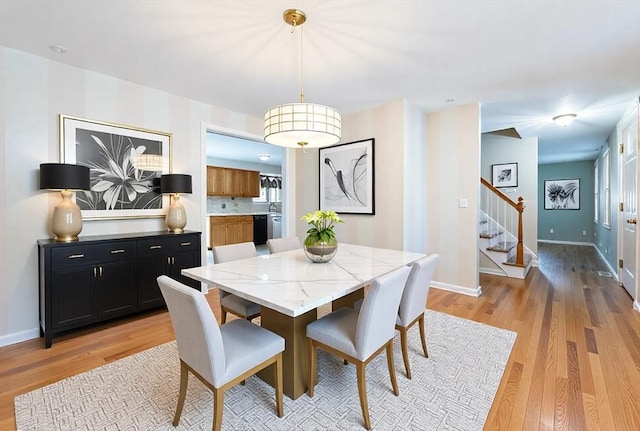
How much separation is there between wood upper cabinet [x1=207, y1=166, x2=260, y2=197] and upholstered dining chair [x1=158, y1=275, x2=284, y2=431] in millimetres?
6396

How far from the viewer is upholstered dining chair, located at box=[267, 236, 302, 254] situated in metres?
2.91

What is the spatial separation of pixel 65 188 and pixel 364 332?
267 cm

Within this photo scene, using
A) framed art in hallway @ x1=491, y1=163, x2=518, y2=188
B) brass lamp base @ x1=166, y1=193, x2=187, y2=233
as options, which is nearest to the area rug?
brass lamp base @ x1=166, y1=193, x2=187, y2=233

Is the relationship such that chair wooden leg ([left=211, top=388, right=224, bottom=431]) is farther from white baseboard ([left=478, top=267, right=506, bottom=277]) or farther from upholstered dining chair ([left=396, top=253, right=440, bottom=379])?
white baseboard ([left=478, top=267, right=506, bottom=277])

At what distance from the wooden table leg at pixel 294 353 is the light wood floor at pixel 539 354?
1.06m

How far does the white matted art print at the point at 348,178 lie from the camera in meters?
3.98

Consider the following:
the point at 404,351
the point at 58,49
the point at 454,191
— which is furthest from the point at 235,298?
the point at 454,191

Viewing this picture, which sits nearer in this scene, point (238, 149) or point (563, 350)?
point (563, 350)

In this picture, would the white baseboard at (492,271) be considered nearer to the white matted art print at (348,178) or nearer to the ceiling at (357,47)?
the white matted art print at (348,178)

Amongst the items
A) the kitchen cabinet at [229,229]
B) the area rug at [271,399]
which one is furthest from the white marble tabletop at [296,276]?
the kitchen cabinet at [229,229]

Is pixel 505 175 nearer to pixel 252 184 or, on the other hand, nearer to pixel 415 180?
pixel 415 180

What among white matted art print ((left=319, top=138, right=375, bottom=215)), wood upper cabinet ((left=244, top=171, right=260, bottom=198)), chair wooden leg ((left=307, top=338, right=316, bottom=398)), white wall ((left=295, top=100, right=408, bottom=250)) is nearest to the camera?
chair wooden leg ((left=307, top=338, right=316, bottom=398))

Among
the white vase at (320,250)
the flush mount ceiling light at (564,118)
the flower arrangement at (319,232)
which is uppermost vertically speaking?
the flush mount ceiling light at (564,118)

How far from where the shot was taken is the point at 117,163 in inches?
122
